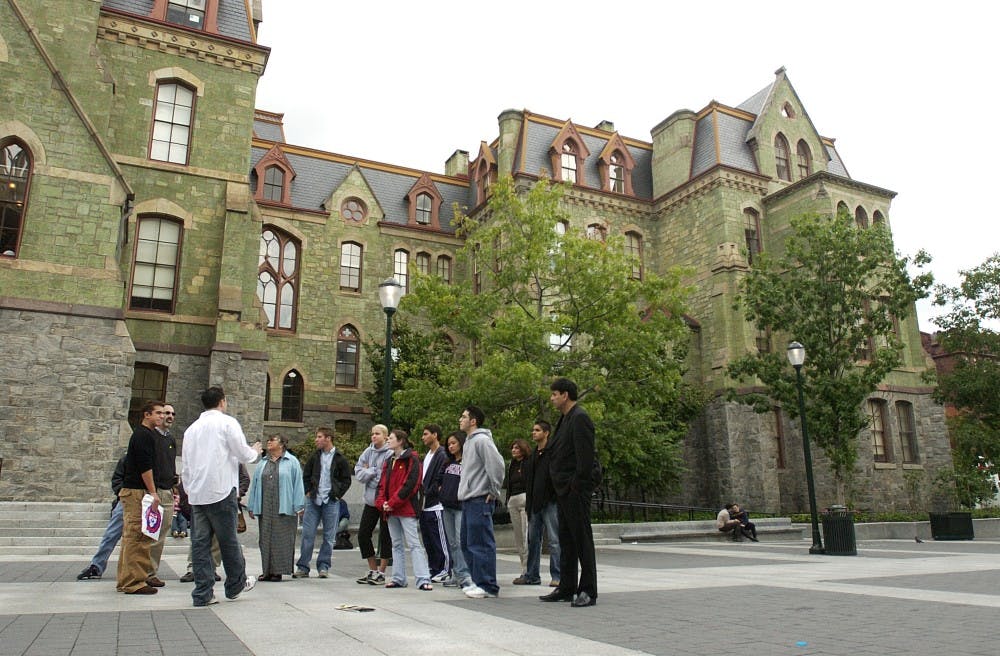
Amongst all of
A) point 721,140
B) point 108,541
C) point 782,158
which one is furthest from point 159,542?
point 782,158

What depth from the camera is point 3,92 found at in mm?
17172

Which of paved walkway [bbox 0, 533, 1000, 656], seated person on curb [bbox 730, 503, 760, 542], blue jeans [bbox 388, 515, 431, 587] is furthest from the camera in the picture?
seated person on curb [bbox 730, 503, 760, 542]

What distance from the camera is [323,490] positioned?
925 cm

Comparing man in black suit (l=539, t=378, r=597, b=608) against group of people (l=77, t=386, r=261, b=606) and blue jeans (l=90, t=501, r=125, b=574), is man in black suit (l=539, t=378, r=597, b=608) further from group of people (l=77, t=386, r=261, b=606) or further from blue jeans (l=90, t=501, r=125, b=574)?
blue jeans (l=90, t=501, r=125, b=574)

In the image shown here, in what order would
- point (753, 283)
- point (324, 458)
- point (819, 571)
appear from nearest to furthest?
point (324, 458) < point (819, 571) < point (753, 283)

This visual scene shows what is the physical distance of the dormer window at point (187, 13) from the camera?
2227cm

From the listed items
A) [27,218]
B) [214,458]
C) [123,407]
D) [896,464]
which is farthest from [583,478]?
[896,464]

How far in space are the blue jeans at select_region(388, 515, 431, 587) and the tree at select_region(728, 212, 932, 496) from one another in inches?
686

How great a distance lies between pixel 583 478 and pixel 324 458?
4.20 metres

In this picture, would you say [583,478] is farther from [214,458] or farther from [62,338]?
[62,338]

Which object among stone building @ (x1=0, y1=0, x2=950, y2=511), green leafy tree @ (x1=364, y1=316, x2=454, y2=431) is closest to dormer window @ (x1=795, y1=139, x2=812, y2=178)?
stone building @ (x1=0, y1=0, x2=950, y2=511)

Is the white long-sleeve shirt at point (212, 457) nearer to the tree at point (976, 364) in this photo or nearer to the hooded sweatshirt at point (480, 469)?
the hooded sweatshirt at point (480, 469)

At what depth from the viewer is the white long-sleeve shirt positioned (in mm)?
6508

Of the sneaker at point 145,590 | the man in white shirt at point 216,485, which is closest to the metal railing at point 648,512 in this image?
the sneaker at point 145,590
